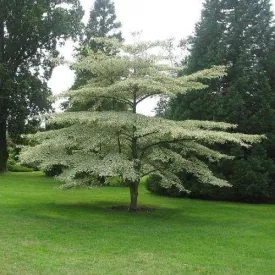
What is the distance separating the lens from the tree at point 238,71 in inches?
811

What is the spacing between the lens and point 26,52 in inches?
1316

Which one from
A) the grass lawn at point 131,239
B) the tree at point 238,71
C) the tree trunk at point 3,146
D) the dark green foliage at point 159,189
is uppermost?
the tree at point 238,71

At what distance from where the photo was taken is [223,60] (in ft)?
72.5

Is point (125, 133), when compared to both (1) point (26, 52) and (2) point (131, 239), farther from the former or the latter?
(1) point (26, 52)

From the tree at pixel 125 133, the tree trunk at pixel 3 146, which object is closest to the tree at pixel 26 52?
the tree trunk at pixel 3 146

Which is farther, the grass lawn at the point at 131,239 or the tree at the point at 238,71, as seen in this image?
the tree at the point at 238,71

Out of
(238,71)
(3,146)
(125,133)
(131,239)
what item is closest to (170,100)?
(238,71)

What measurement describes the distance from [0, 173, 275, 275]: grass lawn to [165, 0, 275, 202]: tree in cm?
401

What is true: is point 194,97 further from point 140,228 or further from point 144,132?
point 140,228

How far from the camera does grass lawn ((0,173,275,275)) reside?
27.4ft

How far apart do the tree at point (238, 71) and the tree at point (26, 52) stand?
489 inches

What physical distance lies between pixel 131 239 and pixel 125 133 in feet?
17.4

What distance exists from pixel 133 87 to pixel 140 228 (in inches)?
202

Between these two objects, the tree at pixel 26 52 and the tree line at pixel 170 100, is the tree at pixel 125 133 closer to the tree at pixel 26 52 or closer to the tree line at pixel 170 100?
the tree line at pixel 170 100
